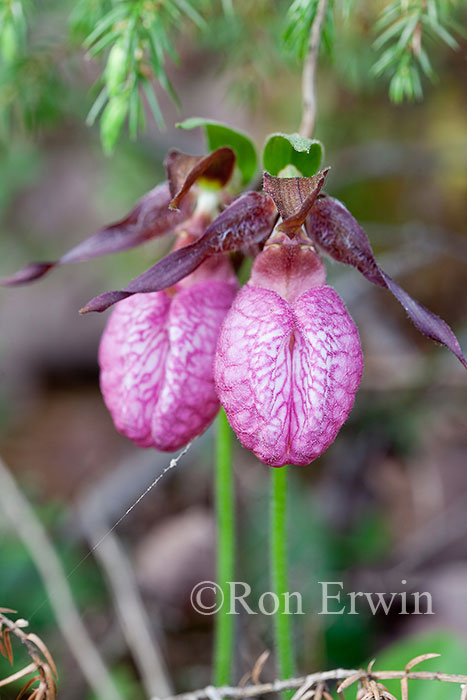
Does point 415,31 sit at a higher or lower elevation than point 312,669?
higher

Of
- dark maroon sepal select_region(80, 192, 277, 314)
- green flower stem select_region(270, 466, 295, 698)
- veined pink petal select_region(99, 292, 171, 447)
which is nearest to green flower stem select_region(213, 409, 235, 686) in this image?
green flower stem select_region(270, 466, 295, 698)

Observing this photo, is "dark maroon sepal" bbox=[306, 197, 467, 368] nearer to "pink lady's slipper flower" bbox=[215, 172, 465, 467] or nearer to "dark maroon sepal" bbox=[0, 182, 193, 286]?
"pink lady's slipper flower" bbox=[215, 172, 465, 467]

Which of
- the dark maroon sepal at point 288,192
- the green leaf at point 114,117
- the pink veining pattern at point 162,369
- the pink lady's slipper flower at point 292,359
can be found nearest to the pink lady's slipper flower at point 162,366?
the pink veining pattern at point 162,369

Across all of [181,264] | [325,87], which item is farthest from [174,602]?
[325,87]

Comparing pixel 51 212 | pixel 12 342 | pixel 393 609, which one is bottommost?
pixel 393 609

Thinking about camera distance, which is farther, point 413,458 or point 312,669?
point 413,458

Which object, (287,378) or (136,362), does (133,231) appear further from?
(287,378)

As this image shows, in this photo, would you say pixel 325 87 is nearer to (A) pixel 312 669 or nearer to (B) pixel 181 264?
(B) pixel 181 264

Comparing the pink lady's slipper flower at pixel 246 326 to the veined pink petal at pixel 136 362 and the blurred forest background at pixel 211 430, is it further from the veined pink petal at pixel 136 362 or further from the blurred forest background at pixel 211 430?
the blurred forest background at pixel 211 430

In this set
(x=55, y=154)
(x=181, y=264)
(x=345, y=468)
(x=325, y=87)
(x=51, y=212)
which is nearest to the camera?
(x=181, y=264)
